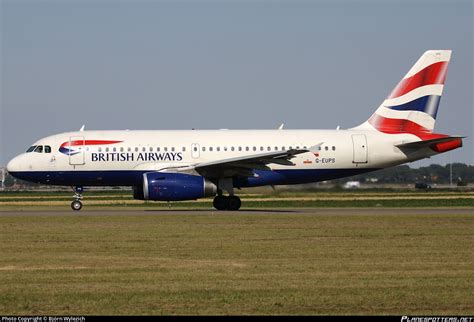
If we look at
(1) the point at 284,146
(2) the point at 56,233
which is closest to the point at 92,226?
(2) the point at 56,233

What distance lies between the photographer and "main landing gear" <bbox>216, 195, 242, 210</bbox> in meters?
38.2

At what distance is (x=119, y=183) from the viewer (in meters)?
39.2

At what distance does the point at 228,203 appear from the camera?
38.2 metres

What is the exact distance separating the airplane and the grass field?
32.3 ft

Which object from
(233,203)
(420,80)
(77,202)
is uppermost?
(420,80)

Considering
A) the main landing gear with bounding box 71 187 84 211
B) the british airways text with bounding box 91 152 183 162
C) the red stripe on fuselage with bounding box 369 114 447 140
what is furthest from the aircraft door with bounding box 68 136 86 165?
the red stripe on fuselage with bounding box 369 114 447 140

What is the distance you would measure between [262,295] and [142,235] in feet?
35.9

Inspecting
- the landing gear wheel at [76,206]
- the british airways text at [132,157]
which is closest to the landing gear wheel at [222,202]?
the british airways text at [132,157]

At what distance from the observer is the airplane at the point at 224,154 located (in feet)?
127

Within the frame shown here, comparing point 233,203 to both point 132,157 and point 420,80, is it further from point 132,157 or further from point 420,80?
point 420,80

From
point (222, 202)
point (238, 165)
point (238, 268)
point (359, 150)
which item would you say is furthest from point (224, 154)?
point (238, 268)

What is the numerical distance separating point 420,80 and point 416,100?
38.0 inches

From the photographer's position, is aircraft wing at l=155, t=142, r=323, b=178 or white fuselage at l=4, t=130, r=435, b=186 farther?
white fuselage at l=4, t=130, r=435, b=186

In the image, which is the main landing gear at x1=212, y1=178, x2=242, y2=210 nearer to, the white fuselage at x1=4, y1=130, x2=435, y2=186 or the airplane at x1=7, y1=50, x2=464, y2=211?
the airplane at x1=7, y1=50, x2=464, y2=211
